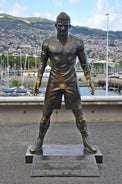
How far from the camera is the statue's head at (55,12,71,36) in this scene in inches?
232

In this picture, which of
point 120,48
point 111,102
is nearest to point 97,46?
point 120,48

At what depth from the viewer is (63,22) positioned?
5.89 meters

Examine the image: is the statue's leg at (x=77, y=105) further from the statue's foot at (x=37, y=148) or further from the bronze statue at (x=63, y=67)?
the statue's foot at (x=37, y=148)

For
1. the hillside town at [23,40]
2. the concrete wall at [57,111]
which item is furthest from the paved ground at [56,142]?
the hillside town at [23,40]

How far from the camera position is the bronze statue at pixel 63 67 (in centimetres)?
601

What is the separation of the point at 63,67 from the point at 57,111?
4.00 m

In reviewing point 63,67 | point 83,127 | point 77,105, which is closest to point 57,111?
point 83,127

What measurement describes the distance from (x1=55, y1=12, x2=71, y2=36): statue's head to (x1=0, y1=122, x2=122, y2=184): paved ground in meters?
2.15

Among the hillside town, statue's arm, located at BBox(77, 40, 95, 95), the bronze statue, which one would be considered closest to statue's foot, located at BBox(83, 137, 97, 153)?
the bronze statue

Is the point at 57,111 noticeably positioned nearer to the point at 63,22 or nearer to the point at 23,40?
the point at 63,22

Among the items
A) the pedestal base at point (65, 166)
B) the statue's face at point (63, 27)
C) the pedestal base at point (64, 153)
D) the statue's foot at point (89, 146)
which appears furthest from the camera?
the statue's foot at point (89, 146)

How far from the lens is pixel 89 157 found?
6.03 meters

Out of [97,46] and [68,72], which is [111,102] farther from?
[97,46]

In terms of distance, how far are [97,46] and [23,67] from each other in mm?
21081
